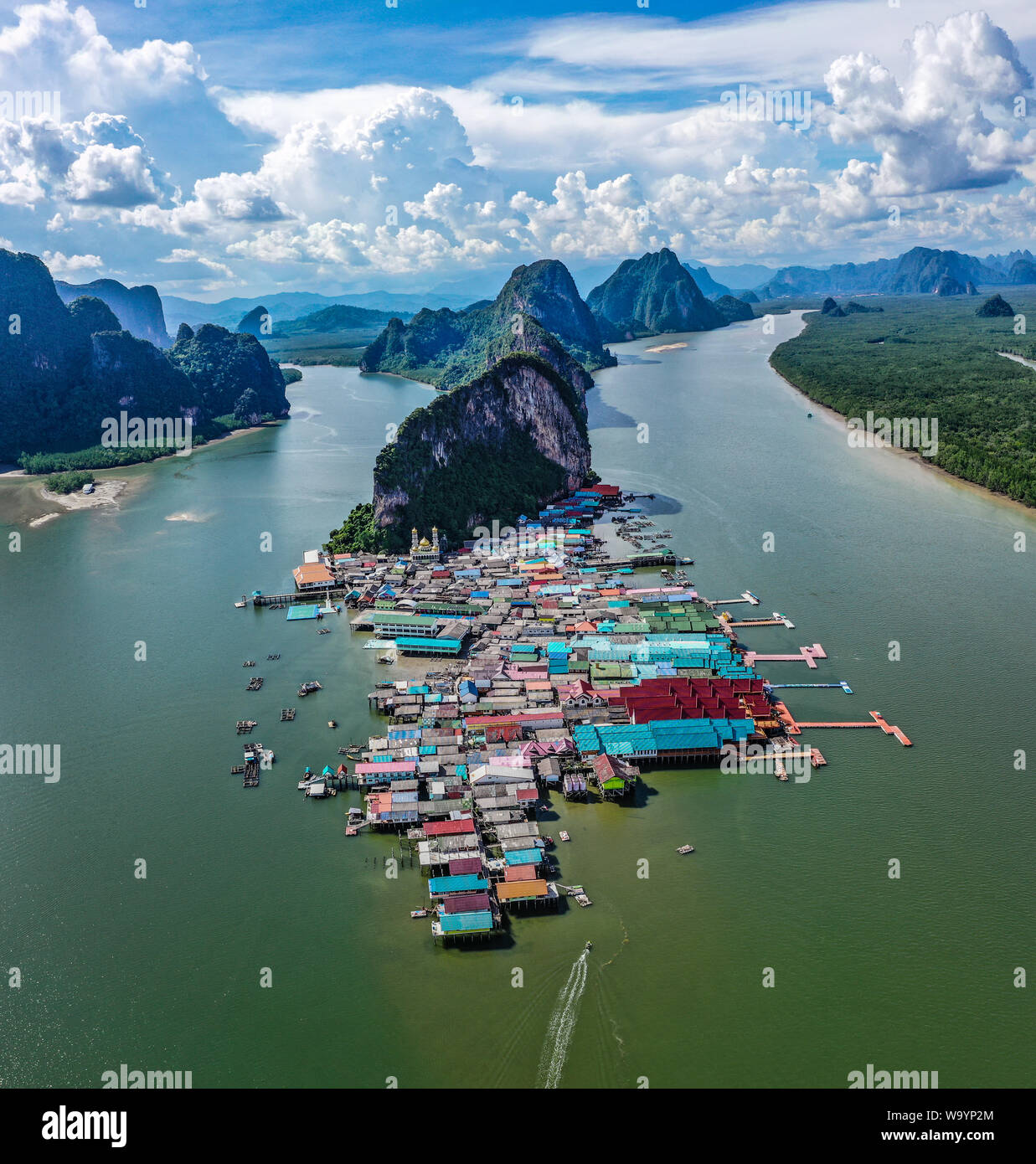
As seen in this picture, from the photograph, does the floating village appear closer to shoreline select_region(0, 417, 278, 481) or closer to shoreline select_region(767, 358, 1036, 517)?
shoreline select_region(767, 358, 1036, 517)

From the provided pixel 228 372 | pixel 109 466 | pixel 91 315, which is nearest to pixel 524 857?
pixel 109 466

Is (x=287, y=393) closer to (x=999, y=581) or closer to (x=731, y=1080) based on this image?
(x=999, y=581)

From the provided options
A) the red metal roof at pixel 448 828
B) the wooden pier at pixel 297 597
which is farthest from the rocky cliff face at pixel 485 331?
the red metal roof at pixel 448 828

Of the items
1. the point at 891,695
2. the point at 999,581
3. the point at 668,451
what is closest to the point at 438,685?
the point at 891,695

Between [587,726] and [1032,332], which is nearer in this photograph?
[587,726]

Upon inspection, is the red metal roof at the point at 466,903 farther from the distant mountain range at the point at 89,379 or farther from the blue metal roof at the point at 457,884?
the distant mountain range at the point at 89,379

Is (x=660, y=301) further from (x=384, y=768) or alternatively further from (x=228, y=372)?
(x=384, y=768)

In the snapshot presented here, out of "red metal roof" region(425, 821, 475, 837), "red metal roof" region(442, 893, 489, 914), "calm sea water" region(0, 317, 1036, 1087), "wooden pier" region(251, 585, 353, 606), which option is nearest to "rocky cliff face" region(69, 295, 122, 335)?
"calm sea water" region(0, 317, 1036, 1087)
